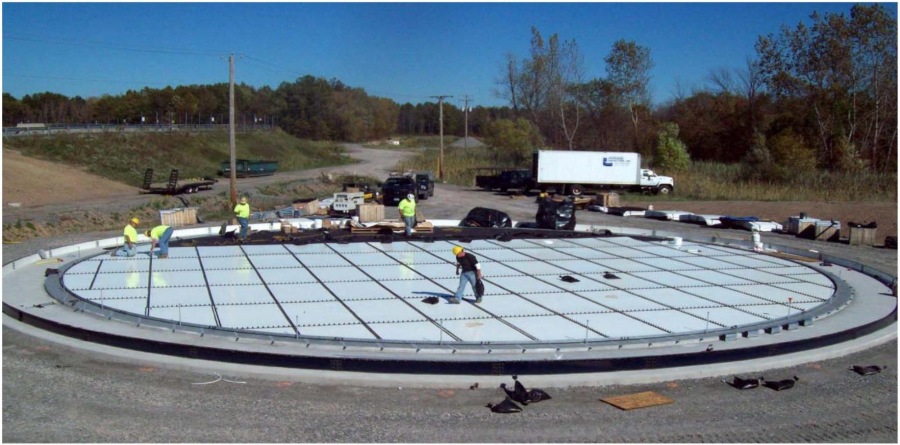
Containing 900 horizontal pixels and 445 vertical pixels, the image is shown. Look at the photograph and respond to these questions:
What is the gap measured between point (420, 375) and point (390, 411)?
138 centimetres

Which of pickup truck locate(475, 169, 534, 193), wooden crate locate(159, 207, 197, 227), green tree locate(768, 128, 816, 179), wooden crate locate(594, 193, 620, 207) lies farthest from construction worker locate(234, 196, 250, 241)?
green tree locate(768, 128, 816, 179)

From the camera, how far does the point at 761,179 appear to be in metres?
52.8

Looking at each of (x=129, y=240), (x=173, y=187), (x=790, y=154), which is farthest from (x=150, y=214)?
(x=790, y=154)

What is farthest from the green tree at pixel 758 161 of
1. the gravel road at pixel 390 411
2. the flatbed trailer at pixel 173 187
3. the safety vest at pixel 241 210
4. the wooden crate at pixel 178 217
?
the gravel road at pixel 390 411

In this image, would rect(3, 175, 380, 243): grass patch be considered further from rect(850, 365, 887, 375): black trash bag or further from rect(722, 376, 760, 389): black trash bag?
rect(850, 365, 887, 375): black trash bag

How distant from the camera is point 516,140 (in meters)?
74.6

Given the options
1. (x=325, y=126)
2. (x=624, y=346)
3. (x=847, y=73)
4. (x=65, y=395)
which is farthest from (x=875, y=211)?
(x=325, y=126)

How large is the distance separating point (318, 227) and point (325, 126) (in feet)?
327

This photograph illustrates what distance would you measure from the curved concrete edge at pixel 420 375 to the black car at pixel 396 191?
28410 mm

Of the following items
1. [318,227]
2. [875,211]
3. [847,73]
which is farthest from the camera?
[847,73]

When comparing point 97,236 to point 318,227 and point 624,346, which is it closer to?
point 318,227

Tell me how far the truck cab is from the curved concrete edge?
36911 millimetres

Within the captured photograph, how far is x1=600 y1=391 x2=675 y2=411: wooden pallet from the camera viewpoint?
10.7 m

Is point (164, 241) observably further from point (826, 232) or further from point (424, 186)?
point (424, 186)
